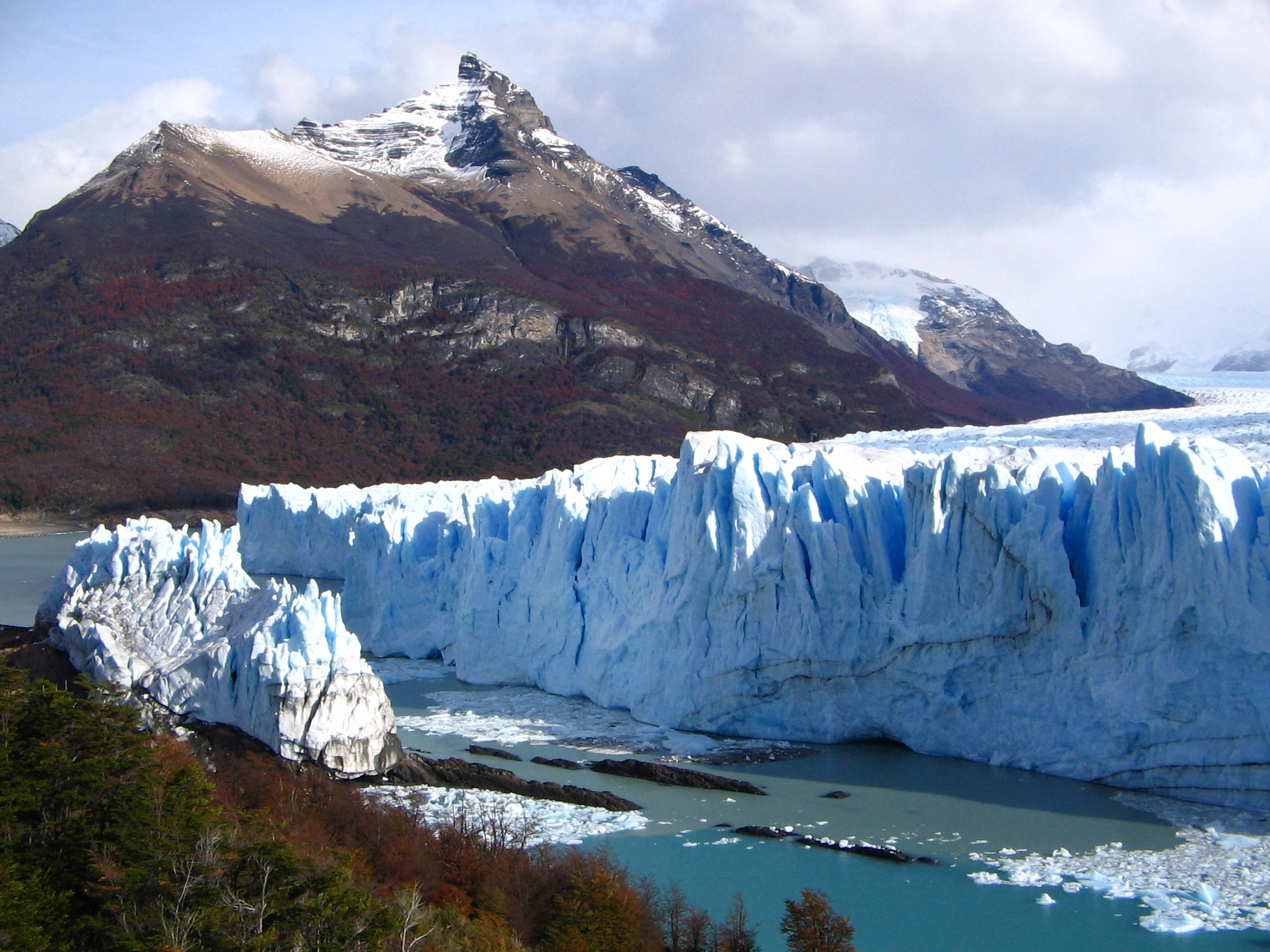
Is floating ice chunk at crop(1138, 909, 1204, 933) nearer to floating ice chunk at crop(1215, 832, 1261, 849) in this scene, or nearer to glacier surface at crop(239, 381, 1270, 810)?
floating ice chunk at crop(1215, 832, 1261, 849)

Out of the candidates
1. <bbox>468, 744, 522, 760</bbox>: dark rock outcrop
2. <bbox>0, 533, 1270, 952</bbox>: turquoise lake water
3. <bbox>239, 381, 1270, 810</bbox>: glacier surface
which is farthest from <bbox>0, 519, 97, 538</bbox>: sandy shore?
<bbox>0, 533, 1270, 952</bbox>: turquoise lake water

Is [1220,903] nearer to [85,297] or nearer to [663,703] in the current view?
[663,703]

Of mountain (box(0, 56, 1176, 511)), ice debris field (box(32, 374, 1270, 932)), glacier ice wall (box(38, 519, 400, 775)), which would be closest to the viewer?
ice debris field (box(32, 374, 1270, 932))

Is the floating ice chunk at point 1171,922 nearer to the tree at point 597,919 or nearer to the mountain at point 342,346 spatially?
the tree at point 597,919

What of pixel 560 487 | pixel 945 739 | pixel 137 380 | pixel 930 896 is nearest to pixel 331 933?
pixel 930 896

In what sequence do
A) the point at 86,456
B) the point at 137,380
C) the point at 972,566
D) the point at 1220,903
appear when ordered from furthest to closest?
1. the point at 137,380
2. the point at 86,456
3. the point at 972,566
4. the point at 1220,903

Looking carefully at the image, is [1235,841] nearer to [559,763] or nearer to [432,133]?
[559,763]

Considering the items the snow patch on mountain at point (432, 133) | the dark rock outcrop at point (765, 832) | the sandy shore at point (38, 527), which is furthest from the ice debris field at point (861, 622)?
the snow patch on mountain at point (432, 133)
